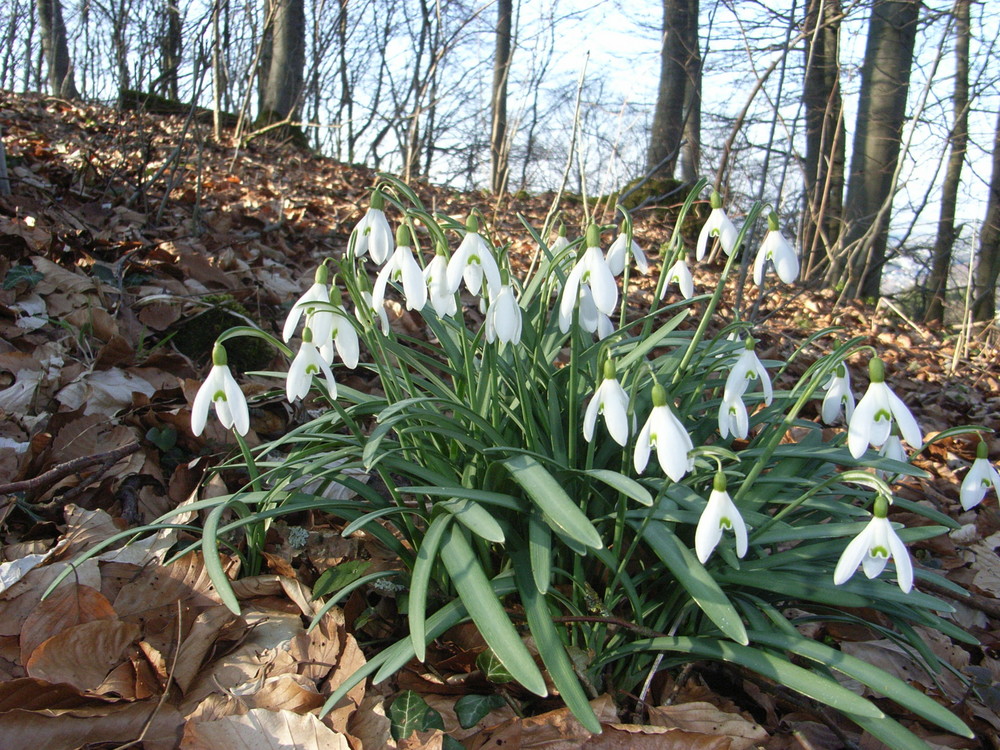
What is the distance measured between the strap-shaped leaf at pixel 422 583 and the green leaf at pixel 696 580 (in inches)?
14.9

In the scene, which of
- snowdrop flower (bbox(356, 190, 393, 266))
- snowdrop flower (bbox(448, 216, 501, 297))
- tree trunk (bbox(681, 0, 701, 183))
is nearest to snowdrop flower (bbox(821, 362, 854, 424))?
snowdrop flower (bbox(448, 216, 501, 297))

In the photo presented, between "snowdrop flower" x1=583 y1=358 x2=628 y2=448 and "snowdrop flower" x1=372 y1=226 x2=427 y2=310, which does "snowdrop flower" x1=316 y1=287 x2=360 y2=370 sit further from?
"snowdrop flower" x1=583 y1=358 x2=628 y2=448

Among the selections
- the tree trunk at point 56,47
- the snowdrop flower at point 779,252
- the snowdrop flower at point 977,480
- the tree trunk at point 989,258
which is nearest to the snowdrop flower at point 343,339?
the snowdrop flower at point 779,252

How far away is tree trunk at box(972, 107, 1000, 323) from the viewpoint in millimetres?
7973

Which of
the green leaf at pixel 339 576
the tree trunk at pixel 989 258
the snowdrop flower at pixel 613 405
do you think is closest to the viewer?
the snowdrop flower at pixel 613 405

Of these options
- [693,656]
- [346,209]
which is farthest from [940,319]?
[693,656]

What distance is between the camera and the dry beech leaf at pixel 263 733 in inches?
45.8

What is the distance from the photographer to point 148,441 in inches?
80.5

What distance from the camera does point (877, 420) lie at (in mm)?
1220

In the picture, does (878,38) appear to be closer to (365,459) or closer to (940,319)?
(940,319)

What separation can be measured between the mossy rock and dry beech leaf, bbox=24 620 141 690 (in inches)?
50.6

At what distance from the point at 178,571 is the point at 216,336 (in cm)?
127

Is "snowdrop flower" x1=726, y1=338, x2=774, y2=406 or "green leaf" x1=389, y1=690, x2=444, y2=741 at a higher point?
"snowdrop flower" x1=726, y1=338, x2=774, y2=406

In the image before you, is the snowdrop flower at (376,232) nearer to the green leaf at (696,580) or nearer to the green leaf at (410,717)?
the green leaf at (696,580)
